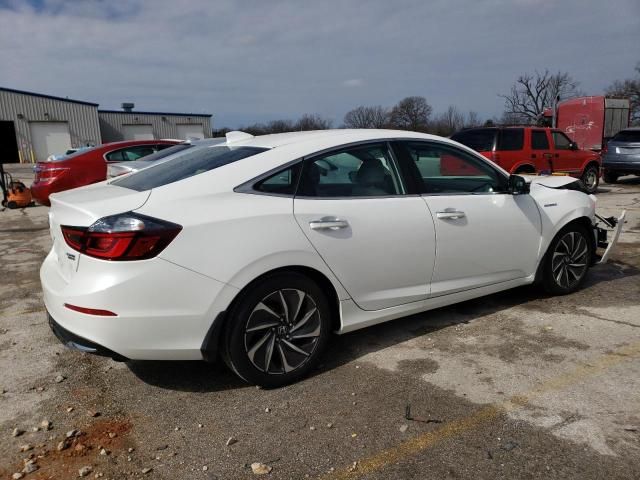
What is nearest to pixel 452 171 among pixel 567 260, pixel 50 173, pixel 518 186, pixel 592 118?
pixel 518 186

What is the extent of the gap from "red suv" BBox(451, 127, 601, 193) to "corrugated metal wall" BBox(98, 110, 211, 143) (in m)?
39.8

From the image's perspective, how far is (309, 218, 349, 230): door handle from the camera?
3.24 meters

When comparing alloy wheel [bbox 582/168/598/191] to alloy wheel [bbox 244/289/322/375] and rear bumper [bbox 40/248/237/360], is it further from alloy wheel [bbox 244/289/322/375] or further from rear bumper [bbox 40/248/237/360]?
rear bumper [bbox 40/248/237/360]

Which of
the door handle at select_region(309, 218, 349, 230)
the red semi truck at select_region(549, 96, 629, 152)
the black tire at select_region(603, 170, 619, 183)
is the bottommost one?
the black tire at select_region(603, 170, 619, 183)

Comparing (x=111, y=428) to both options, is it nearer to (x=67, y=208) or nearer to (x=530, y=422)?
(x=67, y=208)

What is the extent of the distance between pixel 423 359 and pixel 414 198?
1139 millimetres

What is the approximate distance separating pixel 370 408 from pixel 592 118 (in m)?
20.7

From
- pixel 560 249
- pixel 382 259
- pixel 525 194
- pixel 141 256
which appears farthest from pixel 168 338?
pixel 560 249

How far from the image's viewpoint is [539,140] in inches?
470

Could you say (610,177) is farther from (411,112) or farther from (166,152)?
(411,112)

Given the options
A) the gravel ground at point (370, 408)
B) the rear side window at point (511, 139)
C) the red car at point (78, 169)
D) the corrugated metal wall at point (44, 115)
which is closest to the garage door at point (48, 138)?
the corrugated metal wall at point (44, 115)

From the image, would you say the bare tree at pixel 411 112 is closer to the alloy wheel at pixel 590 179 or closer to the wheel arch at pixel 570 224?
the alloy wheel at pixel 590 179

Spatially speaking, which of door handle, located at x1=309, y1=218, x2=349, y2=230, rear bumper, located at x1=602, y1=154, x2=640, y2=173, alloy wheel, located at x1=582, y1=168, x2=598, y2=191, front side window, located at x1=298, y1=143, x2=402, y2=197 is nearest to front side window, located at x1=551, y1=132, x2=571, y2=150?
alloy wheel, located at x1=582, y1=168, x2=598, y2=191

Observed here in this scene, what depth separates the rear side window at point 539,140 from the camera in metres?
11.7
